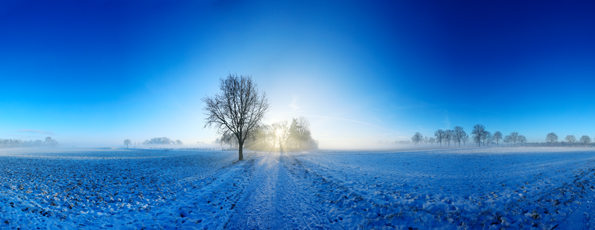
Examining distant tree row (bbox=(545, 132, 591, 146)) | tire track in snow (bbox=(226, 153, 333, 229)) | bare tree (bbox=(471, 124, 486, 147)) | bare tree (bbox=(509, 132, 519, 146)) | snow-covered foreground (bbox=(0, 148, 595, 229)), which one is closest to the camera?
tire track in snow (bbox=(226, 153, 333, 229))

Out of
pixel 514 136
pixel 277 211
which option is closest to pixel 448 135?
pixel 514 136

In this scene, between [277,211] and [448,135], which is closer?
[277,211]

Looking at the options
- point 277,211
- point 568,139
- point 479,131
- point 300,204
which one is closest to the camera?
point 277,211

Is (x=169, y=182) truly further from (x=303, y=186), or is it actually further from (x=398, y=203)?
(x=398, y=203)

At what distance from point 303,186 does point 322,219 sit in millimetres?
4685

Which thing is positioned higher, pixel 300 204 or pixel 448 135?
pixel 448 135

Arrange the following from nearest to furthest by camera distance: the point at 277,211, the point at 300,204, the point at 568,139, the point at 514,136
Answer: the point at 277,211 → the point at 300,204 → the point at 514,136 → the point at 568,139

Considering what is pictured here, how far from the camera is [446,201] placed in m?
7.90

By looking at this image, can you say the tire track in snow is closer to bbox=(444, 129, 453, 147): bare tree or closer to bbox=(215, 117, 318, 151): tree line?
bbox=(215, 117, 318, 151): tree line

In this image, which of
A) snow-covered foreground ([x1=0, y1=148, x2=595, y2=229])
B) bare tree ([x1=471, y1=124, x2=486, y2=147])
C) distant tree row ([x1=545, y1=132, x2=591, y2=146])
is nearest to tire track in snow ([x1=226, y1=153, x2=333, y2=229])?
snow-covered foreground ([x1=0, y1=148, x2=595, y2=229])

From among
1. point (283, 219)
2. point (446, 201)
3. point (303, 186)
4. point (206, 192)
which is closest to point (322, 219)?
point (283, 219)

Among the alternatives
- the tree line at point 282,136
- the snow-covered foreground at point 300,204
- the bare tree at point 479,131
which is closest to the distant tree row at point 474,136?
the bare tree at point 479,131

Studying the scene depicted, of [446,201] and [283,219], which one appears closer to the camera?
[283,219]

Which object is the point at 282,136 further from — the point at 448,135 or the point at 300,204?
the point at 448,135
